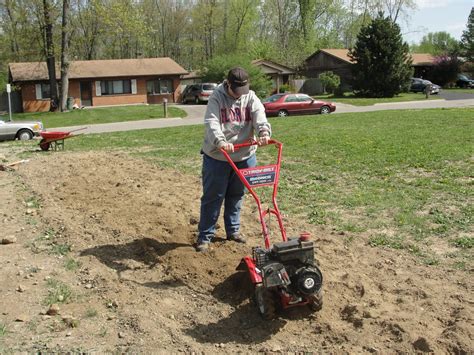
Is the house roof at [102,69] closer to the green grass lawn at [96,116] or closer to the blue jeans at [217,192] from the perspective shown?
the green grass lawn at [96,116]

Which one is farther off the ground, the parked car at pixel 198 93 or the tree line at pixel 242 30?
the tree line at pixel 242 30

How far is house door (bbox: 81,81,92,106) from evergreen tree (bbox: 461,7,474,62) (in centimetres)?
4214

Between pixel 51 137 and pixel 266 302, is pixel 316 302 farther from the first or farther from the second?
pixel 51 137

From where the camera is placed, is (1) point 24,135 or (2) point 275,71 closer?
(1) point 24,135

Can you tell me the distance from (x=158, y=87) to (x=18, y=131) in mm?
27150

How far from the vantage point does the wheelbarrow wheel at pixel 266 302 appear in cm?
430

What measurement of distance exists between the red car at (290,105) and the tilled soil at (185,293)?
21.3 metres

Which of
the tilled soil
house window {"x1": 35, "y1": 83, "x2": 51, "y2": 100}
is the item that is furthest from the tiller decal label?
house window {"x1": 35, "y1": 83, "x2": 51, "y2": 100}

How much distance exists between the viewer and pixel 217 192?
579cm

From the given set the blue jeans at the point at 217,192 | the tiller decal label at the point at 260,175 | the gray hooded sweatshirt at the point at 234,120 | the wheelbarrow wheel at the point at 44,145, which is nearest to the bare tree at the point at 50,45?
the wheelbarrow wheel at the point at 44,145

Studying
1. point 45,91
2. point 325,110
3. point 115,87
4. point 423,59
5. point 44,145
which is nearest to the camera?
point 44,145

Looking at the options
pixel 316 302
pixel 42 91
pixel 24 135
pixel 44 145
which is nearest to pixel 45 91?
pixel 42 91

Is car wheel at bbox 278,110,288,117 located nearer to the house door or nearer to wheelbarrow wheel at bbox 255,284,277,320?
the house door

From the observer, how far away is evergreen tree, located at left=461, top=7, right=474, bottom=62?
6172 centimetres
